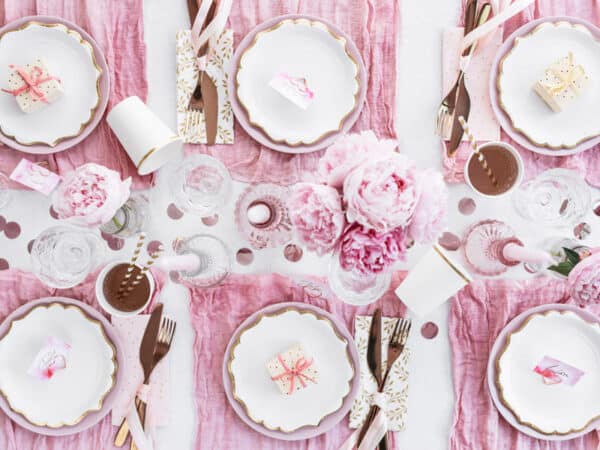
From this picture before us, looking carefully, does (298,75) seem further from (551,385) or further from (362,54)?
(551,385)

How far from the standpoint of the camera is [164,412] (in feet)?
3.72

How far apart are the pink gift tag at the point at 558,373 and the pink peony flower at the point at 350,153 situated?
2.11ft

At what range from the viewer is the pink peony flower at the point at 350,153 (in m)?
0.75

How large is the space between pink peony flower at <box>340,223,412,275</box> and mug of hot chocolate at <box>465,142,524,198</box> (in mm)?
390

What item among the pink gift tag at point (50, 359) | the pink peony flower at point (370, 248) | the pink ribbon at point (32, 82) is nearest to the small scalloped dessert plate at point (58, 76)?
the pink ribbon at point (32, 82)

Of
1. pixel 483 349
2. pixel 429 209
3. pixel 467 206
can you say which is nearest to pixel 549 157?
pixel 467 206

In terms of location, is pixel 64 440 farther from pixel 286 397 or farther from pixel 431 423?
pixel 431 423

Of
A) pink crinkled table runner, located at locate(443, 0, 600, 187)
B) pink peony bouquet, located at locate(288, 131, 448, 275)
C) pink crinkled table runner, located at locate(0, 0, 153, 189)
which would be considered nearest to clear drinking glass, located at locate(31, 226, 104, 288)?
pink crinkled table runner, located at locate(0, 0, 153, 189)

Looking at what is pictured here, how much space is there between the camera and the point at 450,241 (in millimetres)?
1134

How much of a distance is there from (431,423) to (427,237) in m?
0.56

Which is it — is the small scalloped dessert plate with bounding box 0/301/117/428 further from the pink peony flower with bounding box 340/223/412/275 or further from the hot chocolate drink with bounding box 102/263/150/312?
the pink peony flower with bounding box 340/223/412/275

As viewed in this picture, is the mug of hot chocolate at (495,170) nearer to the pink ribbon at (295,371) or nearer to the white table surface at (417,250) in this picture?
the white table surface at (417,250)

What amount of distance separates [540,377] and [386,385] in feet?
1.05

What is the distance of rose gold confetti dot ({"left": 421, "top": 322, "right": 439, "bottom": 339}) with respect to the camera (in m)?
1.15
